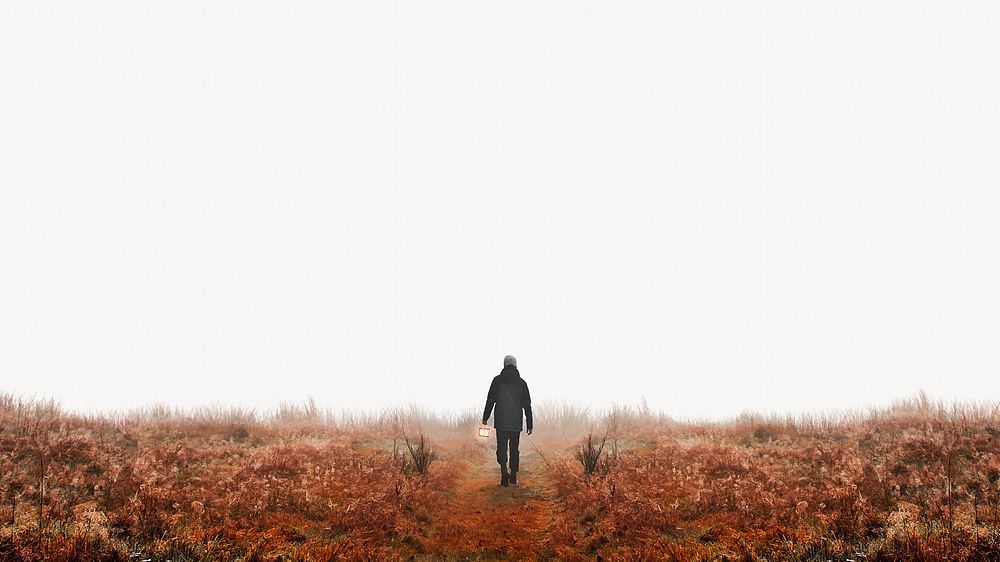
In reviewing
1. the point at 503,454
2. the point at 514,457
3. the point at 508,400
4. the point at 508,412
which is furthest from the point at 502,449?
the point at 508,400

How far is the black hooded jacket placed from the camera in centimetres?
1252

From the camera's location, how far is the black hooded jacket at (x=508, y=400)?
12.5 m

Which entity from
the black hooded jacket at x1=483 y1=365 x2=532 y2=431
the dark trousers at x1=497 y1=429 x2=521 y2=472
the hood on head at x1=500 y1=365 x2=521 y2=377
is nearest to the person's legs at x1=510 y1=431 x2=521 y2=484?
the dark trousers at x1=497 y1=429 x2=521 y2=472

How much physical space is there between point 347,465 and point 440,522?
10.4ft

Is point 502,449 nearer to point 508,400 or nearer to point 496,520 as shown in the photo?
point 508,400

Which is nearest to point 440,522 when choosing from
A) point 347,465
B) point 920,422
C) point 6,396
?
point 347,465

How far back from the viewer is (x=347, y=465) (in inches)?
452

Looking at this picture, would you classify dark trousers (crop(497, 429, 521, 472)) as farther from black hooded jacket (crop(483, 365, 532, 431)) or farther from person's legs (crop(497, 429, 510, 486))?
black hooded jacket (crop(483, 365, 532, 431))

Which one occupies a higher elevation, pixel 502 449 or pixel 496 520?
pixel 502 449

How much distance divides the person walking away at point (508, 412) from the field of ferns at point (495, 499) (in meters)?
0.62

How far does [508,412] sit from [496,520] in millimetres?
3350

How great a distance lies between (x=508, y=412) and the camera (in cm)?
1263

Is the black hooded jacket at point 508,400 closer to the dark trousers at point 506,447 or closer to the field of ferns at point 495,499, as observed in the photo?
the dark trousers at point 506,447

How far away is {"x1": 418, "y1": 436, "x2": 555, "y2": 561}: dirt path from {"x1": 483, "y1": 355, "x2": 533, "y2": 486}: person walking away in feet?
1.74
